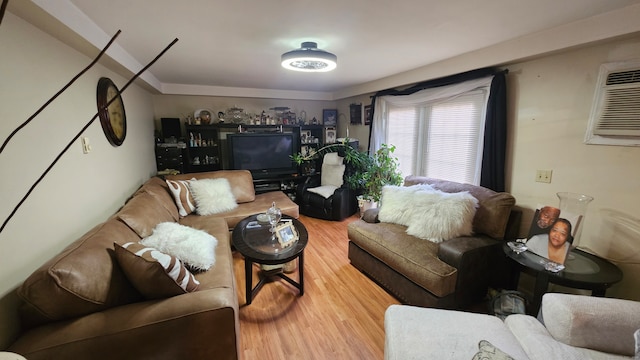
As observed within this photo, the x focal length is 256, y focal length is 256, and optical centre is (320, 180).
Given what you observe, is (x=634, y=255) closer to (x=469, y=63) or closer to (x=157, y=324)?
(x=469, y=63)

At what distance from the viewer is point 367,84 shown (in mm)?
3896

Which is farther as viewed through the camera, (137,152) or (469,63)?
(137,152)

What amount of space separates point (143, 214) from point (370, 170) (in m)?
2.72

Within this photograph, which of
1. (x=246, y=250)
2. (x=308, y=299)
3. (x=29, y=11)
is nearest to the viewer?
(x=29, y=11)

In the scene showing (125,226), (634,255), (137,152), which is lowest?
(634,255)

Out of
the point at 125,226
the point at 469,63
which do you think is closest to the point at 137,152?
the point at 125,226

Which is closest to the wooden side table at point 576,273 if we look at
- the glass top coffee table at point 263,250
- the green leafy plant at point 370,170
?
the glass top coffee table at point 263,250

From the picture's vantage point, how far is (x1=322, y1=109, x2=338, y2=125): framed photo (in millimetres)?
5074

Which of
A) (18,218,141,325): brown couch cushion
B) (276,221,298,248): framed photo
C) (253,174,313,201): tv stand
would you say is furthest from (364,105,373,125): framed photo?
(18,218,141,325): brown couch cushion

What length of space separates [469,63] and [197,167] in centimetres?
404

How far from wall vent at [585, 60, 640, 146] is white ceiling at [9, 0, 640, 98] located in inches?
10.9

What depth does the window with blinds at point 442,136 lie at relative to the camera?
2648 mm

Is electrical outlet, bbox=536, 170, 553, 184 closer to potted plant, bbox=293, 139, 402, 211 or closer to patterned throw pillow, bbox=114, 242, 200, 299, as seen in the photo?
potted plant, bbox=293, 139, 402, 211

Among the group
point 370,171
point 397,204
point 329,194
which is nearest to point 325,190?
point 329,194
